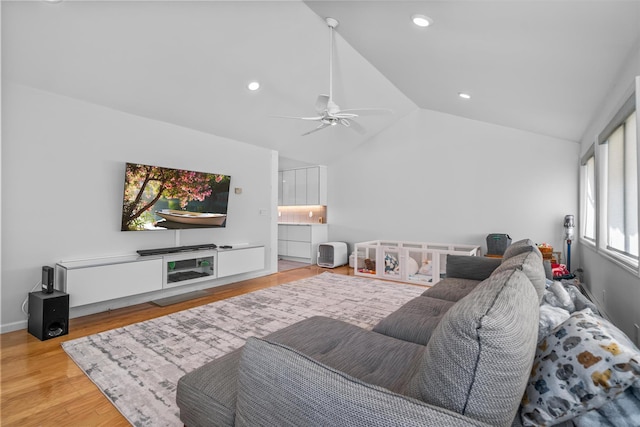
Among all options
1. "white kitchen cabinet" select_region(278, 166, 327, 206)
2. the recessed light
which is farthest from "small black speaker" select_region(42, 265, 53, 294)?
"white kitchen cabinet" select_region(278, 166, 327, 206)

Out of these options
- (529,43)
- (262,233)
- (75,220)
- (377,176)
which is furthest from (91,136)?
(377,176)

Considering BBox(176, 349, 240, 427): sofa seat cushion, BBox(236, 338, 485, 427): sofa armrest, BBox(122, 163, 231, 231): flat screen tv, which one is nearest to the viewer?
BBox(236, 338, 485, 427): sofa armrest

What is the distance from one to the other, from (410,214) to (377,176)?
3.65 feet

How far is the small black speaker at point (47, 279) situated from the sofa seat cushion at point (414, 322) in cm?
321

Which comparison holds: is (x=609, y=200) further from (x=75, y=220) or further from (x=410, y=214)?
(x=75, y=220)

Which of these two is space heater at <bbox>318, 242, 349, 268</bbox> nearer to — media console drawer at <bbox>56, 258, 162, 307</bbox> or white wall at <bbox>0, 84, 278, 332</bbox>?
white wall at <bbox>0, 84, 278, 332</bbox>

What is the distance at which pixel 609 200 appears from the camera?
3.11m

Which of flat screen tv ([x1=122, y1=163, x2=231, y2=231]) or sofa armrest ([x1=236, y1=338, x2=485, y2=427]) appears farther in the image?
flat screen tv ([x1=122, y1=163, x2=231, y2=231])

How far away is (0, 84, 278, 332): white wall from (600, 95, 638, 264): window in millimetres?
4939

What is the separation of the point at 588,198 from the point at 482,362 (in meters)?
4.93

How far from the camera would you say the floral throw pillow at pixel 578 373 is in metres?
0.83

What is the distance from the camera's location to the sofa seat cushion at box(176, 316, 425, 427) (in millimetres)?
1339

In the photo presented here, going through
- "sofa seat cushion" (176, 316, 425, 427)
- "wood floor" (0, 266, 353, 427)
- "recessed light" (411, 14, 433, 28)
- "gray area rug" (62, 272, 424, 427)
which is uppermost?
"recessed light" (411, 14, 433, 28)

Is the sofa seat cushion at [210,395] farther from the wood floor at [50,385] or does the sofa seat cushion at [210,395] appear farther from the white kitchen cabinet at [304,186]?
the white kitchen cabinet at [304,186]
